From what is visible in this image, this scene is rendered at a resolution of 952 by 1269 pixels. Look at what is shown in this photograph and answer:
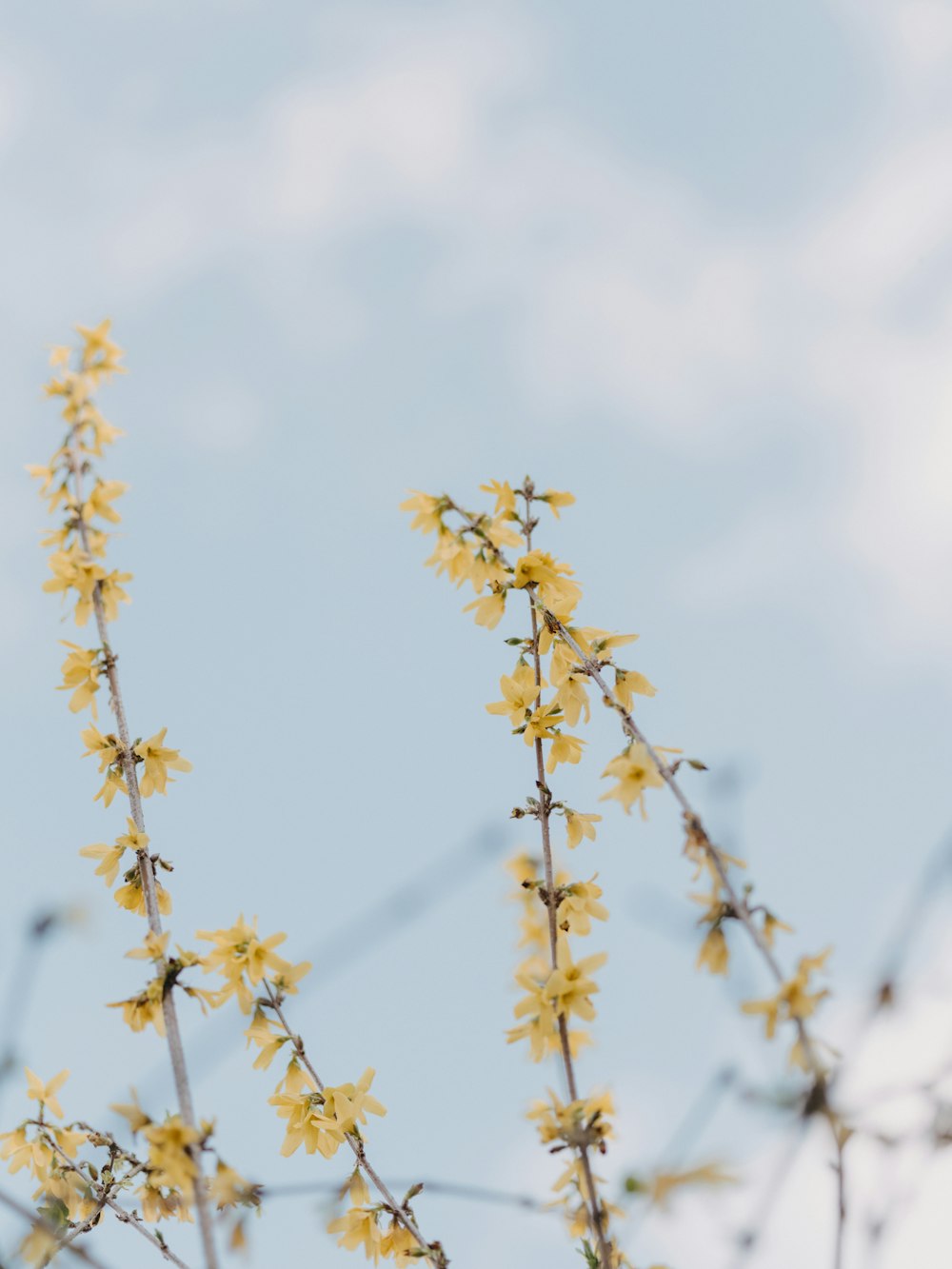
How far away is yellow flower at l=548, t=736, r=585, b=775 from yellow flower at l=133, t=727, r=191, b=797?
2.89ft

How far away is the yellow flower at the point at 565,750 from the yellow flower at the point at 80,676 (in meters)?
1.20

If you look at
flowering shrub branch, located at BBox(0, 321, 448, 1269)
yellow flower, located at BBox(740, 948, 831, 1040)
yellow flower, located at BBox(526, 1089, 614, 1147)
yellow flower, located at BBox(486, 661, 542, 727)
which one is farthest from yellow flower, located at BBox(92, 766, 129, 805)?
yellow flower, located at BBox(740, 948, 831, 1040)

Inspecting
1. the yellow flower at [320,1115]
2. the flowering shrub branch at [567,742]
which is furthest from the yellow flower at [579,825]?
the yellow flower at [320,1115]

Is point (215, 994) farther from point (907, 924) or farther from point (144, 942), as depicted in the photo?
point (907, 924)

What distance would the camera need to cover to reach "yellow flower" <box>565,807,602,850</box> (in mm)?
2602

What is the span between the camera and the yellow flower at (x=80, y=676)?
2959mm

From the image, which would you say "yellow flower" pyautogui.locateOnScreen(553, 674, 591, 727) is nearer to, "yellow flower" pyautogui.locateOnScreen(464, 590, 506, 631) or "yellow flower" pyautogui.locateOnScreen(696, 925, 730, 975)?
"yellow flower" pyautogui.locateOnScreen(464, 590, 506, 631)

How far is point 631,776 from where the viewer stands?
230 centimetres

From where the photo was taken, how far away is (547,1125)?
7.66 ft

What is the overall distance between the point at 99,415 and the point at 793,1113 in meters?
3.05

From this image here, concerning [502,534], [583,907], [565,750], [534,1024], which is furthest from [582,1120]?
[502,534]

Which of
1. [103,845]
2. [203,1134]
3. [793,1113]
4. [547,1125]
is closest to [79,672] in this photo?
[103,845]

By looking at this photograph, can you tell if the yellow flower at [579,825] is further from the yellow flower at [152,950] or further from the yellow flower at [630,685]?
the yellow flower at [152,950]

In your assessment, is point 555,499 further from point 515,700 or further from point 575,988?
point 575,988
